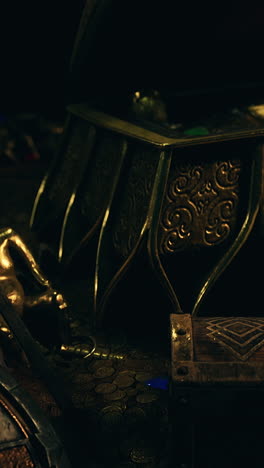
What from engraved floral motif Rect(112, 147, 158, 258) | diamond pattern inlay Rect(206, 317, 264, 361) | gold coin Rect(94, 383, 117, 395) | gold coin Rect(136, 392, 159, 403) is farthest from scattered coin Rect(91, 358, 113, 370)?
diamond pattern inlay Rect(206, 317, 264, 361)

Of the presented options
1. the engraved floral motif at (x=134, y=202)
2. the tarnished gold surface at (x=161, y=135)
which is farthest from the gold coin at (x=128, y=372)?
the tarnished gold surface at (x=161, y=135)

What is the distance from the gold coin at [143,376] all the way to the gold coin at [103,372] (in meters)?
0.12

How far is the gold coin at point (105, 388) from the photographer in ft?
7.29

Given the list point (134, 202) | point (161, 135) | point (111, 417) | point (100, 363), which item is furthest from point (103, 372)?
point (161, 135)

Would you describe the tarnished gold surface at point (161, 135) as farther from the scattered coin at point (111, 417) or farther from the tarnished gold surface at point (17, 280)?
the scattered coin at point (111, 417)

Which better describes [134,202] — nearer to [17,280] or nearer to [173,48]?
[17,280]

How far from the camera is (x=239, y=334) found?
171 cm

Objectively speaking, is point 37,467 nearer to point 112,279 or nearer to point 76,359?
point 76,359

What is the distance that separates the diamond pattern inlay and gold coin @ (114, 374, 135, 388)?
2.01ft

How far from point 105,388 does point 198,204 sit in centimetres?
93

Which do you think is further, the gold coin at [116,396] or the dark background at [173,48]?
the dark background at [173,48]

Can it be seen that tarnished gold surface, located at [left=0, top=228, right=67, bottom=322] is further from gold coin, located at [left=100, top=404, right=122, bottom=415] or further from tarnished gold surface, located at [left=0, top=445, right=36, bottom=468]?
tarnished gold surface, located at [left=0, top=445, right=36, bottom=468]

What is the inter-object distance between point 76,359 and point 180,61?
1904mm

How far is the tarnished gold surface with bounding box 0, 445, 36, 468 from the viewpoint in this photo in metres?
1.48
